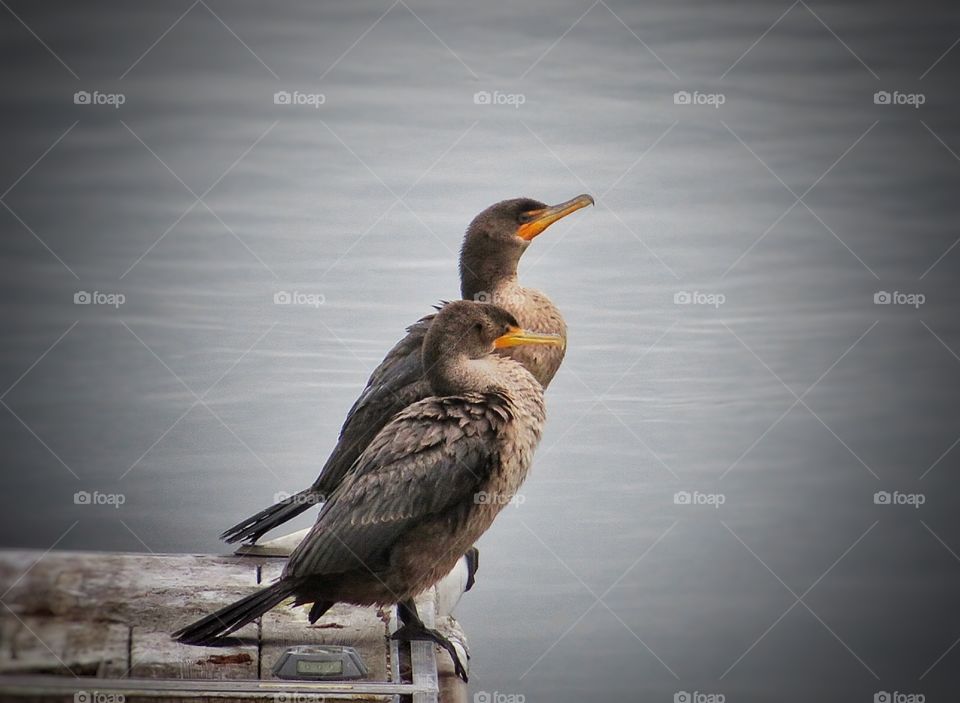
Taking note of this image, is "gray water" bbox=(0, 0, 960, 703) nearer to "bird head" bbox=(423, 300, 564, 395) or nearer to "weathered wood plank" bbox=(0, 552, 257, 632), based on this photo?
"weathered wood plank" bbox=(0, 552, 257, 632)

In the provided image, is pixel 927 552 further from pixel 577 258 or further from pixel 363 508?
pixel 577 258

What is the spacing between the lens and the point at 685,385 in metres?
6.48

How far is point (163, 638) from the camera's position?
144 inches

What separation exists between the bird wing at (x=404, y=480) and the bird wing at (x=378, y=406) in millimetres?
378

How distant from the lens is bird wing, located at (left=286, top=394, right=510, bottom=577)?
3645 millimetres

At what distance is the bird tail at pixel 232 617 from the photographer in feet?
11.8

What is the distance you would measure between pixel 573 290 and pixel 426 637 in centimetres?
376

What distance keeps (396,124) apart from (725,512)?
14.4 feet

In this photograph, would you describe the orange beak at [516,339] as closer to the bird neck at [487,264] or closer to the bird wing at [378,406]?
the bird wing at [378,406]

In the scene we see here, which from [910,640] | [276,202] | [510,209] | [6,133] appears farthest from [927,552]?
[6,133]

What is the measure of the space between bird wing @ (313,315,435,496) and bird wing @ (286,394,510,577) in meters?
0.38

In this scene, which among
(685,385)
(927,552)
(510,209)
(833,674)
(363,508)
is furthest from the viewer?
(685,385)

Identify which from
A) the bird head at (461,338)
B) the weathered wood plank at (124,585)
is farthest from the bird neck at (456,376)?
the weathered wood plank at (124,585)

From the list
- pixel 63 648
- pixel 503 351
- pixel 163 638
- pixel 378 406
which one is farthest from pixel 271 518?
pixel 63 648
